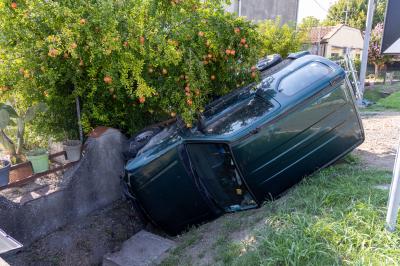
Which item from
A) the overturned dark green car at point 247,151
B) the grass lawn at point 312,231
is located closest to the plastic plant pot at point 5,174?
the overturned dark green car at point 247,151

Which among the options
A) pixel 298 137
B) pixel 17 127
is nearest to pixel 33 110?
pixel 17 127

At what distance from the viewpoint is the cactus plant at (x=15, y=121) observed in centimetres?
359

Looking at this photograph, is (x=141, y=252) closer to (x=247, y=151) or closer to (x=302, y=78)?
(x=247, y=151)

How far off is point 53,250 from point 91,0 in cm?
286

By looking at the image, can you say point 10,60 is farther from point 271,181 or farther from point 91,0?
point 271,181

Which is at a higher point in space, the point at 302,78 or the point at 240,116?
the point at 302,78

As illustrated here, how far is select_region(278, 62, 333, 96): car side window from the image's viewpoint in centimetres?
372

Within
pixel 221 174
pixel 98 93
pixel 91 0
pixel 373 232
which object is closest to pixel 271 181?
pixel 221 174

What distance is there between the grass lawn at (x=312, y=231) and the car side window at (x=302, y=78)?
1074mm

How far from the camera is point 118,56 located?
11.4ft

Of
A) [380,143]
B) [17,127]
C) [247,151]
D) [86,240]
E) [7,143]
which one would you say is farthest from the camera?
[380,143]

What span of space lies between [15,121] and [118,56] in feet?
6.09

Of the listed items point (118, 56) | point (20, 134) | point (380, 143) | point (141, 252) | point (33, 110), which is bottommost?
point (141, 252)

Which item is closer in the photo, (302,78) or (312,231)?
(312,231)
